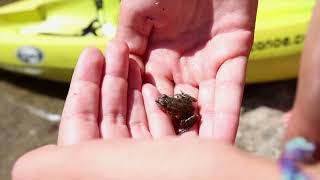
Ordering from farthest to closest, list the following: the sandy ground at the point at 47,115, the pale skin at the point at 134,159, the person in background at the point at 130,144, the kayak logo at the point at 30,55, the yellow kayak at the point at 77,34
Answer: the kayak logo at the point at 30,55 < the yellow kayak at the point at 77,34 < the sandy ground at the point at 47,115 < the pale skin at the point at 134,159 < the person in background at the point at 130,144

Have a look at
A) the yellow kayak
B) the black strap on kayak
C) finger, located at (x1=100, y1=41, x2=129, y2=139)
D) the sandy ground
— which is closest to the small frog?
finger, located at (x1=100, y1=41, x2=129, y2=139)

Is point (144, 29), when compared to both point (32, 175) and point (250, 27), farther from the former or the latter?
point (32, 175)

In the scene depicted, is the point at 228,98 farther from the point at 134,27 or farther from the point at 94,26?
the point at 94,26

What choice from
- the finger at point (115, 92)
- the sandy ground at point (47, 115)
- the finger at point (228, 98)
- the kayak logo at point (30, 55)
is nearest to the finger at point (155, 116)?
the finger at point (115, 92)

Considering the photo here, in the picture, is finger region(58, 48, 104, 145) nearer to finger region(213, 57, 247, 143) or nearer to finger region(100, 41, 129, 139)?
finger region(100, 41, 129, 139)

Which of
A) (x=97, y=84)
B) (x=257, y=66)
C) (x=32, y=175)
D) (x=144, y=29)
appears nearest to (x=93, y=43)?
(x=257, y=66)

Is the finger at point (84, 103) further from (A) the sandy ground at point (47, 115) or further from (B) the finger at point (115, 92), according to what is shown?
(A) the sandy ground at point (47, 115)
